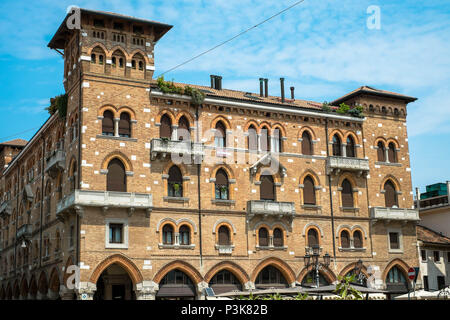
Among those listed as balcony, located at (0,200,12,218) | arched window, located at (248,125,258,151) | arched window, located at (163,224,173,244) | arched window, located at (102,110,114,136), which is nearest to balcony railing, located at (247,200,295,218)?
arched window, located at (248,125,258,151)

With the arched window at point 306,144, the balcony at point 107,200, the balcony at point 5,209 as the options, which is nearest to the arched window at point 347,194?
the arched window at point 306,144

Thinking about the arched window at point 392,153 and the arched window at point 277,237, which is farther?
the arched window at point 392,153

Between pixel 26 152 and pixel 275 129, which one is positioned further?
pixel 26 152

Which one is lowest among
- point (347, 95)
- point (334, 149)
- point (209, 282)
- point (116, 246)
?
point (209, 282)

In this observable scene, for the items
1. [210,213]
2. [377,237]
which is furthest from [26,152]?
[377,237]

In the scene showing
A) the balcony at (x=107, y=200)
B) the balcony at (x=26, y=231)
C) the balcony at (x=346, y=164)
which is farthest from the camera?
the balcony at (x=26, y=231)

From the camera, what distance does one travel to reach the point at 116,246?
31.1 metres

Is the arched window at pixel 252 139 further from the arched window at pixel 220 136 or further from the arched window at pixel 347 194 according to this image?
the arched window at pixel 347 194

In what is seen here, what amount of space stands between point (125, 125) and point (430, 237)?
25.8m

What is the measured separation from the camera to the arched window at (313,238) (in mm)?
37000

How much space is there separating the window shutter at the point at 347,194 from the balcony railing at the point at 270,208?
467 centimetres

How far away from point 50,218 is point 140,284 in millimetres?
9883

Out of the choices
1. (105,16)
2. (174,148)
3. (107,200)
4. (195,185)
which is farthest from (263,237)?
(105,16)
